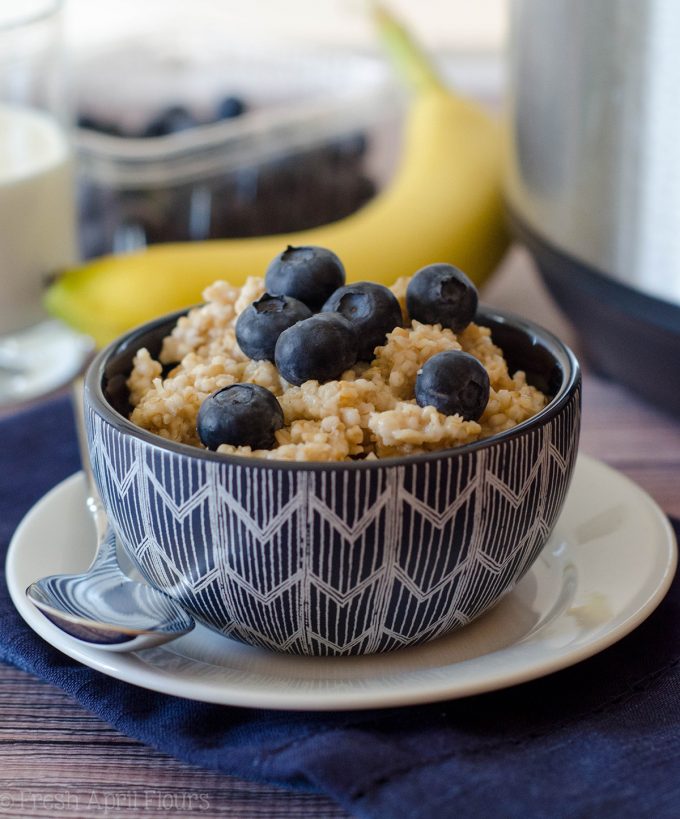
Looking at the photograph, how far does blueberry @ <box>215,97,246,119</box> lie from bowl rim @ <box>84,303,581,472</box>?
2.61ft

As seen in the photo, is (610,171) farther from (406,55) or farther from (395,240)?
(406,55)

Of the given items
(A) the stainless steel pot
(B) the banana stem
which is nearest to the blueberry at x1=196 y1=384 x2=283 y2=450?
(A) the stainless steel pot

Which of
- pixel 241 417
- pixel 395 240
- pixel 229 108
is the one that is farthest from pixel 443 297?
pixel 229 108

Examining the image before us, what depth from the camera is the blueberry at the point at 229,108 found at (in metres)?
1.49

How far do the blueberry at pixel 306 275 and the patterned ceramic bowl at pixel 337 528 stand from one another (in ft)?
0.46

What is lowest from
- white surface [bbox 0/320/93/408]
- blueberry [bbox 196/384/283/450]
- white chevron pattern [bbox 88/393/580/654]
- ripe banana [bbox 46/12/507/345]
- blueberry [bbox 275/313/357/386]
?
white surface [bbox 0/320/93/408]

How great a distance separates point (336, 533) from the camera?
0.58 meters

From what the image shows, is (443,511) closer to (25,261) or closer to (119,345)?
(119,345)

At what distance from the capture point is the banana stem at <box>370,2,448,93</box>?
1.68 m

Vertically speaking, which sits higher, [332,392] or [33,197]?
[332,392]

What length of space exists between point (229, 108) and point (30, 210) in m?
0.39

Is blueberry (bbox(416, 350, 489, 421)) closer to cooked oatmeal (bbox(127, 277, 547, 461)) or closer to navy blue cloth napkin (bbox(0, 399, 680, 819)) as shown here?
cooked oatmeal (bbox(127, 277, 547, 461))

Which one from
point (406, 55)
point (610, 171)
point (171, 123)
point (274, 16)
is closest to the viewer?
point (610, 171)

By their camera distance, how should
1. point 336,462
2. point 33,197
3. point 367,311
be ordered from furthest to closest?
point 33,197 → point 367,311 → point 336,462
